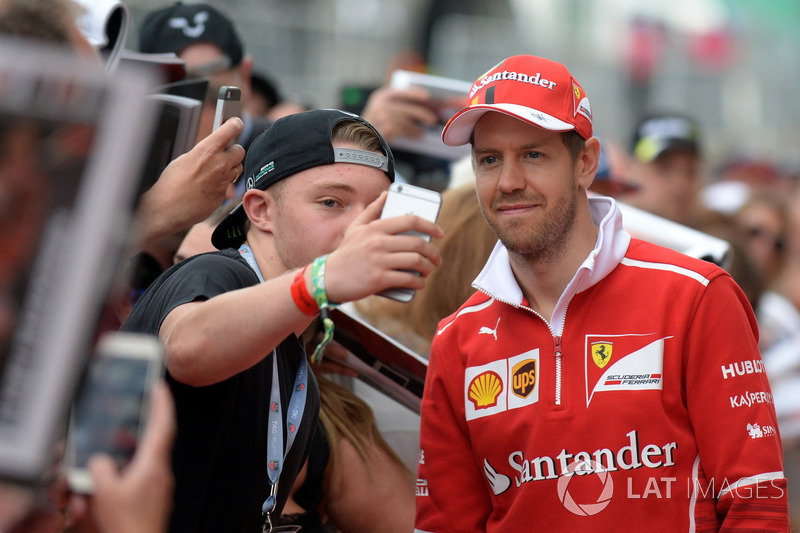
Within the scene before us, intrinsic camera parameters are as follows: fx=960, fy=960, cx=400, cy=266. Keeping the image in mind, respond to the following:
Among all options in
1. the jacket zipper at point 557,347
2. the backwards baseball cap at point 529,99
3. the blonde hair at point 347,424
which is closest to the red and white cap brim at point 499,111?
the backwards baseball cap at point 529,99

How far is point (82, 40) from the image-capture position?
1.88 metres

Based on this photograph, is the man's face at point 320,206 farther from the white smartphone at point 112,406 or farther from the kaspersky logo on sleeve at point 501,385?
the white smartphone at point 112,406

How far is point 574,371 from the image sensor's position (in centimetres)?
252

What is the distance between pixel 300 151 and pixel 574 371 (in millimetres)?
913

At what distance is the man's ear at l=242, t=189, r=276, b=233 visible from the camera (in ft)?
7.79

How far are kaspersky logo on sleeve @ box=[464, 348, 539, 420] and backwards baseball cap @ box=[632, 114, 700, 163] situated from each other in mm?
4342

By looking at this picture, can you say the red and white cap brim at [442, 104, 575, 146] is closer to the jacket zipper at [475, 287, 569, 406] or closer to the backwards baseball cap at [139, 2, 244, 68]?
the jacket zipper at [475, 287, 569, 406]

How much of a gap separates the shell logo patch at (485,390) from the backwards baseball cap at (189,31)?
2410 mm

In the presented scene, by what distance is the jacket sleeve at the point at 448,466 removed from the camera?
2.64 metres

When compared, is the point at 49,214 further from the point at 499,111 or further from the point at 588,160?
the point at 588,160

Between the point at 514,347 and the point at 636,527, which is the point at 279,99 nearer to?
the point at 514,347

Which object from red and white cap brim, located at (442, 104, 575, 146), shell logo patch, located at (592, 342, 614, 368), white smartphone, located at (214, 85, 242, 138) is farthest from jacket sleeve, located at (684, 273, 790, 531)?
white smartphone, located at (214, 85, 242, 138)

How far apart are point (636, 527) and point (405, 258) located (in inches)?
43.7

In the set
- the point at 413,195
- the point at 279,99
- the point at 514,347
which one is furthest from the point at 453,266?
the point at 279,99
